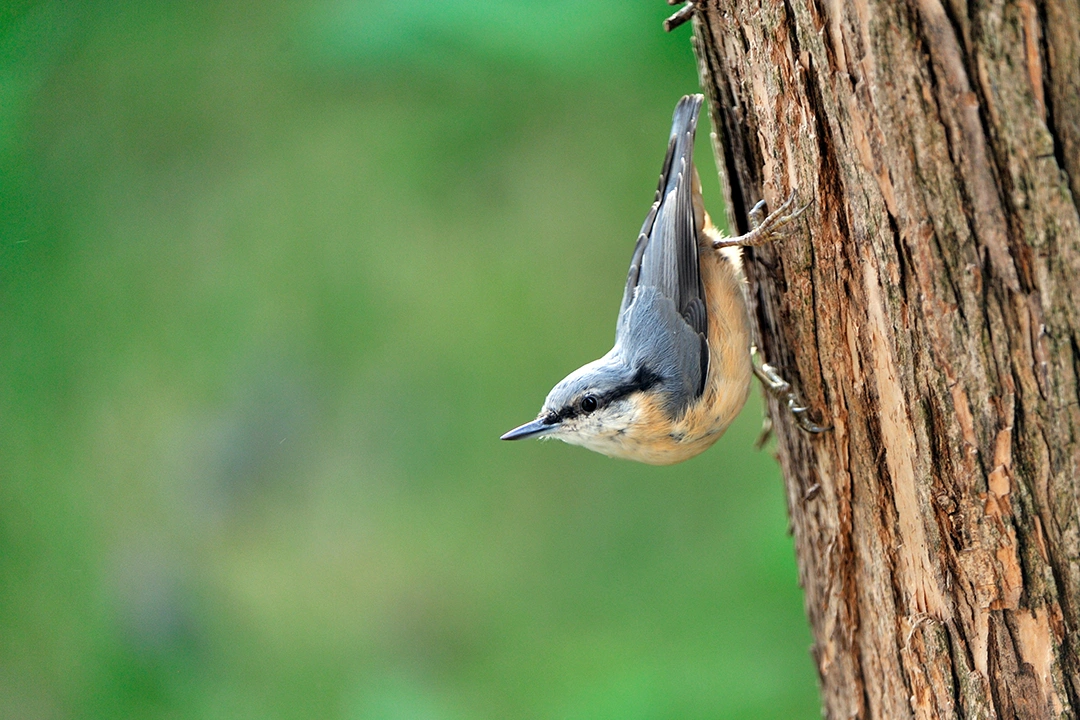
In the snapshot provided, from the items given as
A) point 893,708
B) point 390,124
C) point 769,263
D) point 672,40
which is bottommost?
point 893,708

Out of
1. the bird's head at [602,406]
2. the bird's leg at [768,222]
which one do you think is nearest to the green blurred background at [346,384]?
the bird's head at [602,406]

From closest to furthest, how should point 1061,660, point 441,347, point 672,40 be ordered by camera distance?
point 1061,660 → point 672,40 → point 441,347

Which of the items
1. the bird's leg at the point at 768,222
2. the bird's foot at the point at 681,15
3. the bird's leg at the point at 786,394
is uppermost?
the bird's foot at the point at 681,15

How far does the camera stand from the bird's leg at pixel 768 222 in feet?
5.57

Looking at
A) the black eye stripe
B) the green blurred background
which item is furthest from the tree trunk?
the green blurred background

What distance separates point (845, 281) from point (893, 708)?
0.92m

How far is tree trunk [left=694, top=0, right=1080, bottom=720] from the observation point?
4.00 ft

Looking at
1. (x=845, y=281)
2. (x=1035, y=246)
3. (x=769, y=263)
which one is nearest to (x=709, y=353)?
(x=769, y=263)

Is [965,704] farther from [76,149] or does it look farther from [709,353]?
[76,149]

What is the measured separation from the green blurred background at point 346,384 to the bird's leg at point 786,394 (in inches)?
39.2

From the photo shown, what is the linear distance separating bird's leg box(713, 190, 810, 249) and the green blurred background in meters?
1.08

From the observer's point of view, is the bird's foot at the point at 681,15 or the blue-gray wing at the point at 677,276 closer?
the bird's foot at the point at 681,15

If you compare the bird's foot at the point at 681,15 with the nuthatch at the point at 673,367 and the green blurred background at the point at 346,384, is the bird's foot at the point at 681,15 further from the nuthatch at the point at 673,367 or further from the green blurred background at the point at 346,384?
the green blurred background at the point at 346,384

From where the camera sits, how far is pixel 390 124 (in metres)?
3.70
